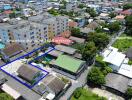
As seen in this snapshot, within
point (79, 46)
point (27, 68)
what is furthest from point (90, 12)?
point (27, 68)

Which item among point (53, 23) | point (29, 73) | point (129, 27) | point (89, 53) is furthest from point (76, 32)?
point (29, 73)

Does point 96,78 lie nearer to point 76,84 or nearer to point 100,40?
point 76,84

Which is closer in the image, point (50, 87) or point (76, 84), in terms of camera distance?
point (50, 87)

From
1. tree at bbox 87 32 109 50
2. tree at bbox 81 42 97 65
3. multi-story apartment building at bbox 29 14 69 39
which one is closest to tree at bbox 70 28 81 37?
multi-story apartment building at bbox 29 14 69 39

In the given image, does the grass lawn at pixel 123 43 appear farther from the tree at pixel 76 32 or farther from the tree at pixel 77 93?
the tree at pixel 77 93

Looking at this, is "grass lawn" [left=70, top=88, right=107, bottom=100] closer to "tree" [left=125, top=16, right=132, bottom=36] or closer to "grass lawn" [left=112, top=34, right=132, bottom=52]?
"grass lawn" [left=112, top=34, right=132, bottom=52]
